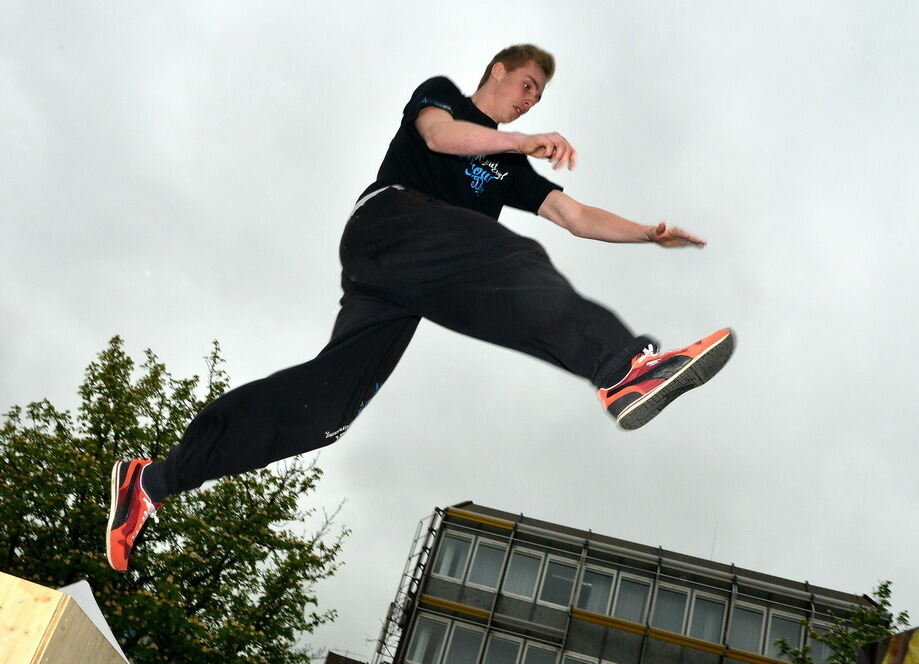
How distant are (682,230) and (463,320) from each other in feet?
3.07

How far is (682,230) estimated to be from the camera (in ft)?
10.7

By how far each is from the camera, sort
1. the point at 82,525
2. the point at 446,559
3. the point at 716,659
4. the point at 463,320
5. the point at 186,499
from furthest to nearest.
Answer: the point at 446,559 → the point at 716,659 → the point at 186,499 → the point at 82,525 → the point at 463,320

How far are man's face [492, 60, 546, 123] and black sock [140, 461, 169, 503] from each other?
2061mm

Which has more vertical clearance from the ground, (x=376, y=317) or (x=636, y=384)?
(x=376, y=317)

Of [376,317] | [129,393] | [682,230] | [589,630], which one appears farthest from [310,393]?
[589,630]

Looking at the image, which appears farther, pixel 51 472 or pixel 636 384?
pixel 51 472

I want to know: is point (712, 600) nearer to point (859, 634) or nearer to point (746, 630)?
point (746, 630)

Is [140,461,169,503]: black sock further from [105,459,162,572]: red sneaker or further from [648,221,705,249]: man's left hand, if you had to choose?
[648,221,705,249]: man's left hand

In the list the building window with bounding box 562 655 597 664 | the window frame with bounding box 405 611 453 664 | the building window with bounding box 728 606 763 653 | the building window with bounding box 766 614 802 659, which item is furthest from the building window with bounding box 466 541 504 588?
the building window with bounding box 766 614 802 659

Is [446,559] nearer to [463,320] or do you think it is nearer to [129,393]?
[129,393]

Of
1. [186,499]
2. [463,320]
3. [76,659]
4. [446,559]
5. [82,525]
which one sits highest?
[446,559]

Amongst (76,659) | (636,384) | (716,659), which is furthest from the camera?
(716,659)

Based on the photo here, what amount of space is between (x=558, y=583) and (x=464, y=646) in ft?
13.2

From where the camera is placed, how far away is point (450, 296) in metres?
3.00
